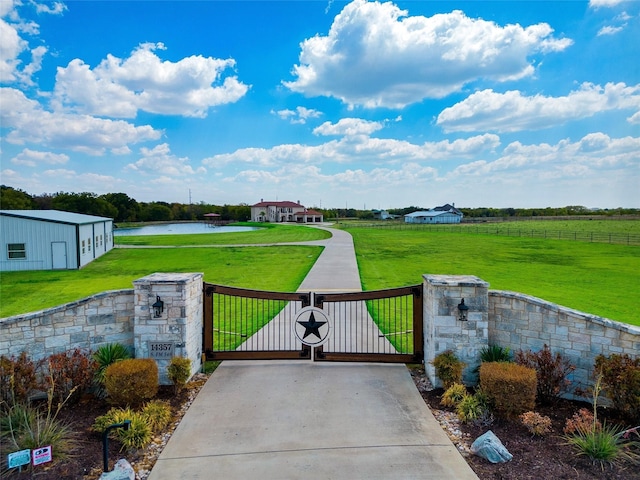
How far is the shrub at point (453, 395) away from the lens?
20.5ft

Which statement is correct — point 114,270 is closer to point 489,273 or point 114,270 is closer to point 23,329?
point 23,329

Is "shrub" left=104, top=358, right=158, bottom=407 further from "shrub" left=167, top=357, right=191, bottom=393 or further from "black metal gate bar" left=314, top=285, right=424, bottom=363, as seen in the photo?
"black metal gate bar" left=314, top=285, right=424, bottom=363

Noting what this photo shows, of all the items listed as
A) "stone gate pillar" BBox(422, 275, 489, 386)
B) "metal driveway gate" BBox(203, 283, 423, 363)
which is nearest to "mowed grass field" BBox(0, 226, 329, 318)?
"metal driveway gate" BBox(203, 283, 423, 363)

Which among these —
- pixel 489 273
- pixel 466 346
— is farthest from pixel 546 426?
pixel 489 273

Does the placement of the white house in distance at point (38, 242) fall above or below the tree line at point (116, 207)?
below

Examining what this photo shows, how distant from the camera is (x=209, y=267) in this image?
917 inches

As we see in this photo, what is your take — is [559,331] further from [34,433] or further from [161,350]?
[34,433]

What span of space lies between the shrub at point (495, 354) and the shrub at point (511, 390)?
0.85 m

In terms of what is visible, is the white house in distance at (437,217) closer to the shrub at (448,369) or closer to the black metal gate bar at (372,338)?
the black metal gate bar at (372,338)

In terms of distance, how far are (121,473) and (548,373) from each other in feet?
20.4

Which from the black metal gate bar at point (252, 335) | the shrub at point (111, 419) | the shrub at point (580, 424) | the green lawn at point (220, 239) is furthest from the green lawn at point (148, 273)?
the shrub at point (580, 424)

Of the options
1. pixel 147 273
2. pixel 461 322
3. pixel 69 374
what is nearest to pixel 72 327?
pixel 69 374

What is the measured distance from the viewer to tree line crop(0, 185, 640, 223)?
221 feet

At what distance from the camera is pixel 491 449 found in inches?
193
